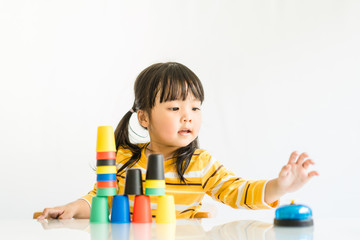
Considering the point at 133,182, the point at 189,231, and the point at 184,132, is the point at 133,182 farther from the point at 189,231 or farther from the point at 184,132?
the point at 184,132

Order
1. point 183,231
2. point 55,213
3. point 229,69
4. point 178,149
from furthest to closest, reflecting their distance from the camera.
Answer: point 229,69 → point 178,149 → point 55,213 → point 183,231

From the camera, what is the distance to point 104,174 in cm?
96

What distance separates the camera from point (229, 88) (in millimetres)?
2564

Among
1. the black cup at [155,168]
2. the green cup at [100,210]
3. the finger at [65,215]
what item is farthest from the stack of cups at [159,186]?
the finger at [65,215]

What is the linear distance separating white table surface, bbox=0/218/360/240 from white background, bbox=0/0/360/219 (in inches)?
60.2

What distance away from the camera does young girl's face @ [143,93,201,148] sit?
4.23 ft

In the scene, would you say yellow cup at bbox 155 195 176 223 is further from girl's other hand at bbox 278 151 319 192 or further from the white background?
the white background

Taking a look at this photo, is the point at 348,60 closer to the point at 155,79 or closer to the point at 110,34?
the point at 110,34

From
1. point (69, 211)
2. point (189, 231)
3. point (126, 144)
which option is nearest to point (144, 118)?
point (126, 144)

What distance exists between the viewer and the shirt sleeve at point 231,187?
3.71 feet

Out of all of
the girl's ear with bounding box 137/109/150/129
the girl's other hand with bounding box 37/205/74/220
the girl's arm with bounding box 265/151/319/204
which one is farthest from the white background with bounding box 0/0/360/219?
the girl's arm with bounding box 265/151/319/204

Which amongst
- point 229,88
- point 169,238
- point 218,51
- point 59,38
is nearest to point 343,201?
point 229,88

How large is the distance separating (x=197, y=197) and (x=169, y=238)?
1.91 ft

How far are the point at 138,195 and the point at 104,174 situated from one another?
0.08 meters
